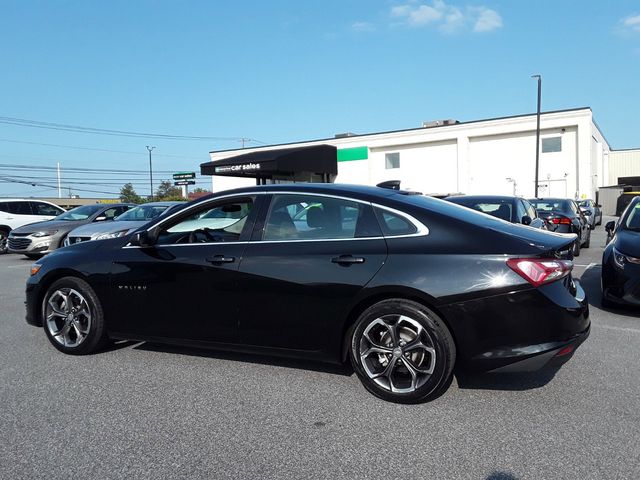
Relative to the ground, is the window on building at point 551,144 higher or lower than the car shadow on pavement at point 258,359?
higher

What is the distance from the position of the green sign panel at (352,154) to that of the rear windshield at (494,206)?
3315cm

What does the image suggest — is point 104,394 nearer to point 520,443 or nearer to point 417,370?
point 417,370

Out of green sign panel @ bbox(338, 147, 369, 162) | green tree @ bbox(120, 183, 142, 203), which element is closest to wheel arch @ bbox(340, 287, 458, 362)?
green sign panel @ bbox(338, 147, 369, 162)

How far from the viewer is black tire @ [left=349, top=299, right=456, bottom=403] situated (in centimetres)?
358

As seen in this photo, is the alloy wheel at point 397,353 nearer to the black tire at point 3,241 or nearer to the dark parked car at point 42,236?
the dark parked car at point 42,236

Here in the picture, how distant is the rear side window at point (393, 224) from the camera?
381 cm

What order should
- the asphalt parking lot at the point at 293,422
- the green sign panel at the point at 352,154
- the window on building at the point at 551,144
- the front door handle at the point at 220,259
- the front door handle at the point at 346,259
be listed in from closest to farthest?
the asphalt parking lot at the point at 293,422 → the front door handle at the point at 346,259 → the front door handle at the point at 220,259 → the window on building at the point at 551,144 → the green sign panel at the point at 352,154

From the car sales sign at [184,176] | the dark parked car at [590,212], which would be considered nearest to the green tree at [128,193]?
the car sales sign at [184,176]

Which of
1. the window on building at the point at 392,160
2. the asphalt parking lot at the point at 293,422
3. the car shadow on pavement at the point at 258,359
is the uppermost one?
the window on building at the point at 392,160

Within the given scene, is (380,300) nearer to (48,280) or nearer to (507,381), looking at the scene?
(507,381)

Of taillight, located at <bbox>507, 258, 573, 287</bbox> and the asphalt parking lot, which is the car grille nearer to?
the asphalt parking lot

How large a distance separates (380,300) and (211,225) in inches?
72.4

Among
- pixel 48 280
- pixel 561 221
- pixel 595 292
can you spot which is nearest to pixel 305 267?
pixel 48 280

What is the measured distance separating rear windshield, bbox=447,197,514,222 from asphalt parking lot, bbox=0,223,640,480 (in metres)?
4.22
